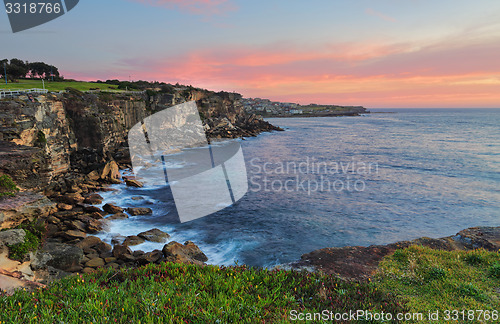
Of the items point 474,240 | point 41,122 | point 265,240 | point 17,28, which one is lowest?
point 265,240

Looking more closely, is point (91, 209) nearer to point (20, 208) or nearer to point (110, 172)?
point (20, 208)

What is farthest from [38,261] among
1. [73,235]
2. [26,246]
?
[73,235]

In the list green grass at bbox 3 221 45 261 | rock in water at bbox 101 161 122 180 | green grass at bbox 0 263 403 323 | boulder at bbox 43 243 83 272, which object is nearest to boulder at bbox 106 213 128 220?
boulder at bbox 43 243 83 272

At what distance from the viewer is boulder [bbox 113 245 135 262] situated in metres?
14.9

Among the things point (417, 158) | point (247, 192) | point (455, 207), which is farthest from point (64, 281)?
point (417, 158)

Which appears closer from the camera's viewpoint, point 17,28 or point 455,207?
point 17,28

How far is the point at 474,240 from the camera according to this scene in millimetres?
13195

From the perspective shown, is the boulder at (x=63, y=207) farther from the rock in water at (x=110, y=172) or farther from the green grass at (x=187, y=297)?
the green grass at (x=187, y=297)

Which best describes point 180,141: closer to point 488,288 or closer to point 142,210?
point 142,210

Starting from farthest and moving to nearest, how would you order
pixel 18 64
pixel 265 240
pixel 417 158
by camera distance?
pixel 18 64 < pixel 417 158 < pixel 265 240

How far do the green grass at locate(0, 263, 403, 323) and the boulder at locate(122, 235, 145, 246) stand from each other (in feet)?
32.8

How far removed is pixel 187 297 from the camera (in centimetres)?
617

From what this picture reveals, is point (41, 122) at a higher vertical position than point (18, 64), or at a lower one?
lower

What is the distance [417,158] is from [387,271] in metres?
46.1
